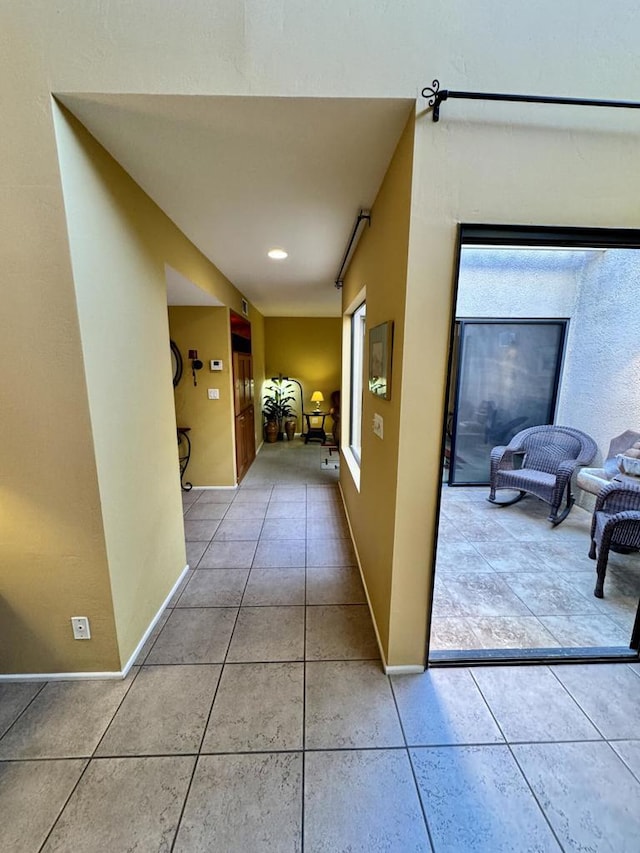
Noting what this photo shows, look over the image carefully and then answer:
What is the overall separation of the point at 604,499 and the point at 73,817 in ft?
10.9

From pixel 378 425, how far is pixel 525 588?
159 cm

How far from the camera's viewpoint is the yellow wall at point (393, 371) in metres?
1.34

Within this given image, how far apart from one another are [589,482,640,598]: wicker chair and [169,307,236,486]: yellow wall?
3.50 m

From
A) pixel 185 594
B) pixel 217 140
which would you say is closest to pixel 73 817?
pixel 185 594

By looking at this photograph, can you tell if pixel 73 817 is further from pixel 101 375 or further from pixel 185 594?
pixel 101 375

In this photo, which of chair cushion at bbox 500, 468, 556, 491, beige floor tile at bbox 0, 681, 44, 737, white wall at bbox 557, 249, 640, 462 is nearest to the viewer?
beige floor tile at bbox 0, 681, 44, 737

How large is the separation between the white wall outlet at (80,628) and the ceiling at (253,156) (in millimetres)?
2110

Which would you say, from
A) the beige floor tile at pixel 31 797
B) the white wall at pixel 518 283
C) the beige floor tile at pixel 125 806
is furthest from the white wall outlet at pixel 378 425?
the white wall at pixel 518 283

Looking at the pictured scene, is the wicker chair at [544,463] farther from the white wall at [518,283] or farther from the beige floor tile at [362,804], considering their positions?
the beige floor tile at [362,804]

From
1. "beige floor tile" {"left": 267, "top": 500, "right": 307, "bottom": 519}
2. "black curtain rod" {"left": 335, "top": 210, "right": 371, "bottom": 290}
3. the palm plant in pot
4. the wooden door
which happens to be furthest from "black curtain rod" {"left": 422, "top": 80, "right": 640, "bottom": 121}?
the palm plant in pot

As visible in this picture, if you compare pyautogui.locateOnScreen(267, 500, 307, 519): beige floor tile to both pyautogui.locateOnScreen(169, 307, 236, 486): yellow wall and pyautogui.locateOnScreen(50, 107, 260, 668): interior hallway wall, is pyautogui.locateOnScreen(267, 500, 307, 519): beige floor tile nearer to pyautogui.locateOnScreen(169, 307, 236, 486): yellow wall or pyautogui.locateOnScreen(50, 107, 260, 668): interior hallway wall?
pyautogui.locateOnScreen(169, 307, 236, 486): yellow wall

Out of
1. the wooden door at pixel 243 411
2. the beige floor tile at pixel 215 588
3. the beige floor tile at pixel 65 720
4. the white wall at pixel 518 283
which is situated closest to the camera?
the beige floor tile at pixel 65 720

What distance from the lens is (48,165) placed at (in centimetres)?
122

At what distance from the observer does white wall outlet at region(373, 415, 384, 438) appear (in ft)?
5.85
